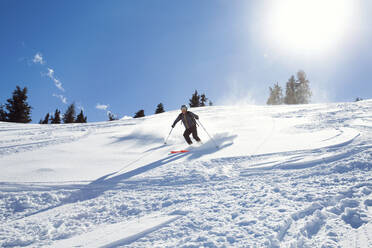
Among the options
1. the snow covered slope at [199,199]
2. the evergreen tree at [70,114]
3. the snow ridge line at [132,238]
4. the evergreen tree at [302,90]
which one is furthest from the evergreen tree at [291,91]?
the evergreen tree at [70,114]

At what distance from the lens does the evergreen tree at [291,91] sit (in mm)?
46094

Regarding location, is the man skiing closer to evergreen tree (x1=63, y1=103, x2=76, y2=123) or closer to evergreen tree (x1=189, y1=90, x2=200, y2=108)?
evergreen tree (x1=189, y1=90, x2=200, y2=108)

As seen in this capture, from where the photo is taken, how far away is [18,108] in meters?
35.0

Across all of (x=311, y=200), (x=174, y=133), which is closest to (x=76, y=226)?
(x=311, y=200)

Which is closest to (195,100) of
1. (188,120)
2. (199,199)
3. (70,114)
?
(70,114)

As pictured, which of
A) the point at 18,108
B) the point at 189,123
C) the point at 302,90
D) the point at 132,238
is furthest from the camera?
the point at 302,90

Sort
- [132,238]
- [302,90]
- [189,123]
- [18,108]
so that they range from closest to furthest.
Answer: [132,238]
[189,123]
[18,108]
[302,90]

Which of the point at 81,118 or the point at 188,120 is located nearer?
the point at 188,120

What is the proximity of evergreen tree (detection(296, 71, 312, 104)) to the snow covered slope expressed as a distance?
4541 centimetres

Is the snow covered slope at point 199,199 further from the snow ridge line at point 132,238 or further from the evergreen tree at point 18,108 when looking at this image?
the evergreen tree at point 18,108

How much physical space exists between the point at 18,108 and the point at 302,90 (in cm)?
5843

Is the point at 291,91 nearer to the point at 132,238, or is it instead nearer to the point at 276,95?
the point at 276,95

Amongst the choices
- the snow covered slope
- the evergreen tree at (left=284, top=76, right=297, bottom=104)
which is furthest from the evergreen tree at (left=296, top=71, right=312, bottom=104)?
the snow covered slope

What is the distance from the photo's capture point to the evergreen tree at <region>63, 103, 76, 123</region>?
170 feet
